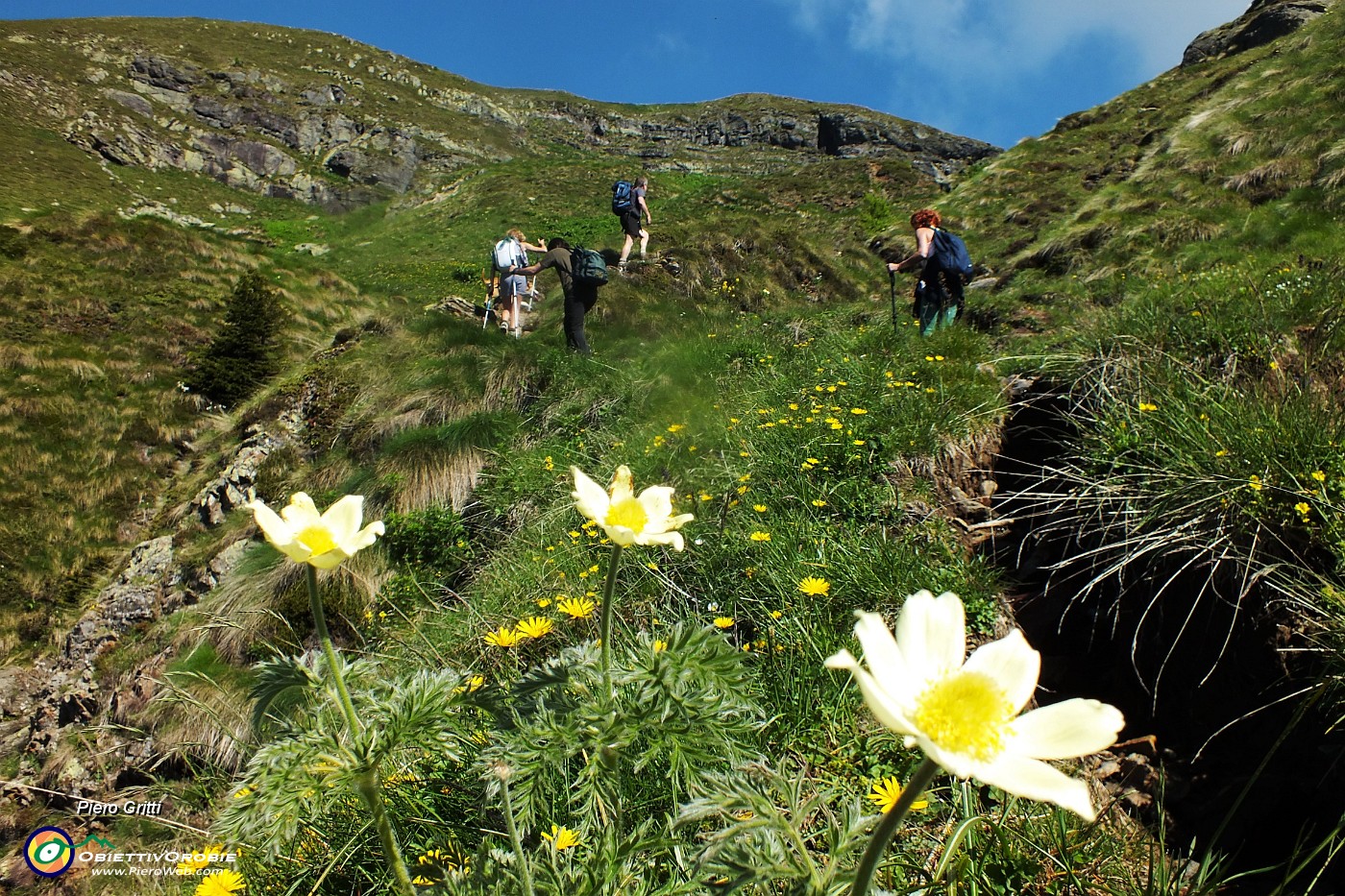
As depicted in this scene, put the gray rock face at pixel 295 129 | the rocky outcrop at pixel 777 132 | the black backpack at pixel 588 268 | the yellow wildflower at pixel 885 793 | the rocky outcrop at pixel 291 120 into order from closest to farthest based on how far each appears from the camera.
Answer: the yellow wildflower at pixel 885 793 → the black backpack at pixel 588 268 → the rocky outcrop at pixel 291 120 → the gray rock face at pixel 295 129 → the rocky outcrop at pixel 777 132

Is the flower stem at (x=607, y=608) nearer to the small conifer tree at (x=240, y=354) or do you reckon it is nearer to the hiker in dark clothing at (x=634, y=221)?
the hiker in dark clothing at (x=634, y=221)

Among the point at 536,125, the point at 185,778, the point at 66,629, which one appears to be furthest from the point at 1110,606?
the point at 536,125

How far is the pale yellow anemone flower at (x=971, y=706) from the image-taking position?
0.70 metres

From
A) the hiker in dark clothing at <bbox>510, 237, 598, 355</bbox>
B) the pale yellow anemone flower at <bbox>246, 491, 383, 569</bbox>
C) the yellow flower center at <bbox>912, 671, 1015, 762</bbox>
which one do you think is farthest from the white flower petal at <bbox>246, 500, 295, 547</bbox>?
the hiker in dark clothing at <bbox>510, 237, 598, 355</bbox>

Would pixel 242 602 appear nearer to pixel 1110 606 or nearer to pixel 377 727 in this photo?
pixel 377 727

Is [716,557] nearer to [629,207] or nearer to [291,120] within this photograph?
[629,207]

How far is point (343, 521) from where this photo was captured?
131 centimetres

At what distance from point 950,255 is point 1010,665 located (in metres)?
5.99

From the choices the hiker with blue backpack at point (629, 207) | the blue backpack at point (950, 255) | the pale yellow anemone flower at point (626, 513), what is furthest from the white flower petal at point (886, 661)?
the hiker with blue backpack at point (629, 207)

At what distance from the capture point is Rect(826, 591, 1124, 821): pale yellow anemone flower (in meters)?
0.70

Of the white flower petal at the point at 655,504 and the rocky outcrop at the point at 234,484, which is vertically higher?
the white flower petal at the point at 655,504

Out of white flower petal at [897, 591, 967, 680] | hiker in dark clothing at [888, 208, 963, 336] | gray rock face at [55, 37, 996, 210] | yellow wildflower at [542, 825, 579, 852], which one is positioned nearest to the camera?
white flower petal at [897, 591, 967, 680]

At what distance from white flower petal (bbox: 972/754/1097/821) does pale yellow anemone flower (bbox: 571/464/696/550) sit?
0.65 m

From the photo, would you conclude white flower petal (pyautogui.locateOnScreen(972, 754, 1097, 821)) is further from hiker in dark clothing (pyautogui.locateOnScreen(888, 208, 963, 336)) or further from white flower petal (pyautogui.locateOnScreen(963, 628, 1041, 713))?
hiker in dark clothing (pyautogui.locateOnScreen(888, 208, 963, 336))
